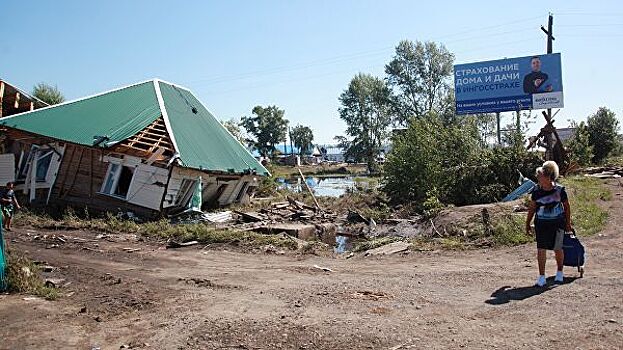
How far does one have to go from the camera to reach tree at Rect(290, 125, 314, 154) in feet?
309

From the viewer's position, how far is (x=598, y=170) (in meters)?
22.2

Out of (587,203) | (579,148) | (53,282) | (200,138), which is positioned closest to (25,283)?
(53,282)

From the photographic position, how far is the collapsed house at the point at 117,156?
17.4 m

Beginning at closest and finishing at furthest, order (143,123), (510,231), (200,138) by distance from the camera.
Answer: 1. (510,231)
2. (143,123)
3. (200,138)

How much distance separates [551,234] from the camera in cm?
691

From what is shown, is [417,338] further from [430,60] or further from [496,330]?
[430,60]

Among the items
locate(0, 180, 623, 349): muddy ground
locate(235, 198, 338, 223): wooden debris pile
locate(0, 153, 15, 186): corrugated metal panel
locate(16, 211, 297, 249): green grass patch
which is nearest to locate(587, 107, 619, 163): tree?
locate(235, 198, 338, 223): wooden debris pile

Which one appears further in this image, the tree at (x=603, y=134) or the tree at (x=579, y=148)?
the tree at (x=603, y=134)

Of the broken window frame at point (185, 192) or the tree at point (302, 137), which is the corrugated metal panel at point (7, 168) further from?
the tree at point (302, 137)

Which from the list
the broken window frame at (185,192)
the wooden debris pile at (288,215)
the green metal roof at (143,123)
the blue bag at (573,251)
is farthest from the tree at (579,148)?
the blue bag at (573,251)

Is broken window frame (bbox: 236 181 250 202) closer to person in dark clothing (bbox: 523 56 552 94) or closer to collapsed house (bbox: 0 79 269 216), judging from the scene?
collapsed house (bbox: 0 79 269 216)

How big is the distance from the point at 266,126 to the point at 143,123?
63930mm

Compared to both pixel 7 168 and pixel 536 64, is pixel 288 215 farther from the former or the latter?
pixel 536 64

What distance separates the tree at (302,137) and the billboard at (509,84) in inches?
2699
